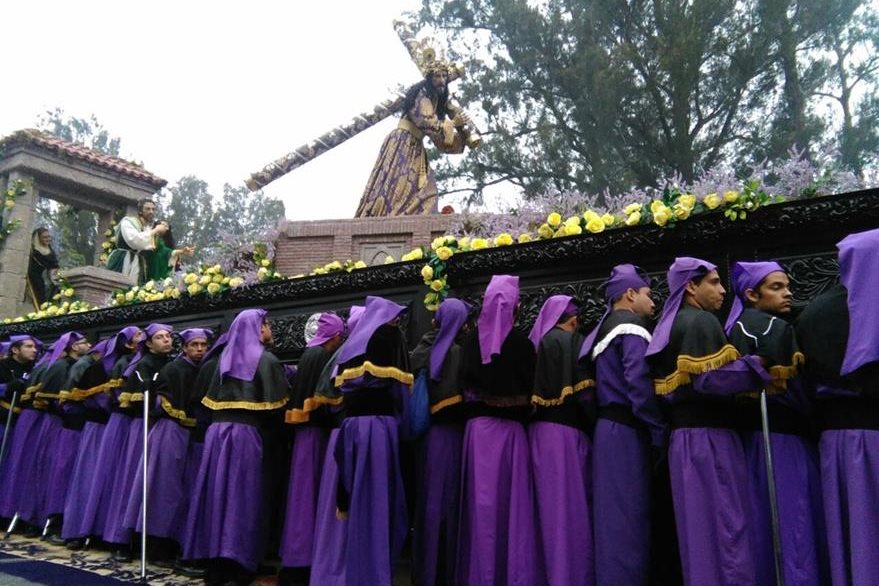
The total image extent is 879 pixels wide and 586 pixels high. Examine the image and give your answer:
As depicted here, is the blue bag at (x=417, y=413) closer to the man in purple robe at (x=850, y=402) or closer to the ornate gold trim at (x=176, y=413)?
the ornate gold trim at (x=176, y=413)

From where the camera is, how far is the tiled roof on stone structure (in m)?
14.5

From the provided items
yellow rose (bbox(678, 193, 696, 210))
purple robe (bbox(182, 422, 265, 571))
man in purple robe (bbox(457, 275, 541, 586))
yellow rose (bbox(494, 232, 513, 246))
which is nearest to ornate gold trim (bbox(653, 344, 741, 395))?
man in purple robe (bbox(457, 275, 541, 586))

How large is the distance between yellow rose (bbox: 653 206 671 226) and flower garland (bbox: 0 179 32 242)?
13272mm

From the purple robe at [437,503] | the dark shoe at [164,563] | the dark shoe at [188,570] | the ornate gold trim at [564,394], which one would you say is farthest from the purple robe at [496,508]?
the dark shoe at [164,563]

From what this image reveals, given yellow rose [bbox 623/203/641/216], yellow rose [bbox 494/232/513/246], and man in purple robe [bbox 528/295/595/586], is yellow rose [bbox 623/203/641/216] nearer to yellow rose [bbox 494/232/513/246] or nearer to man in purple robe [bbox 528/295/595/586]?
yellow rose [bbox 494/232/513/246]

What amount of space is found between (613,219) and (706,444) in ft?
7.43

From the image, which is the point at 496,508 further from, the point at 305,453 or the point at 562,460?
the point at 305,453

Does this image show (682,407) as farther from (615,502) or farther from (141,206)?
(141,206)

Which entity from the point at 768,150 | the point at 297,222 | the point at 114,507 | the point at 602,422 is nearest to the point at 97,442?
the point at 114,507

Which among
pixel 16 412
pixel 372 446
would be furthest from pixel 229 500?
pixel 16 412

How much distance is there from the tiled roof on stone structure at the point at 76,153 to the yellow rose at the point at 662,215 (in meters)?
13.1

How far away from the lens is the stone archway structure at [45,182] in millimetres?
14594

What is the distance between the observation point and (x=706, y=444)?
12.9 feet

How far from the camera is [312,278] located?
24.7 ft
